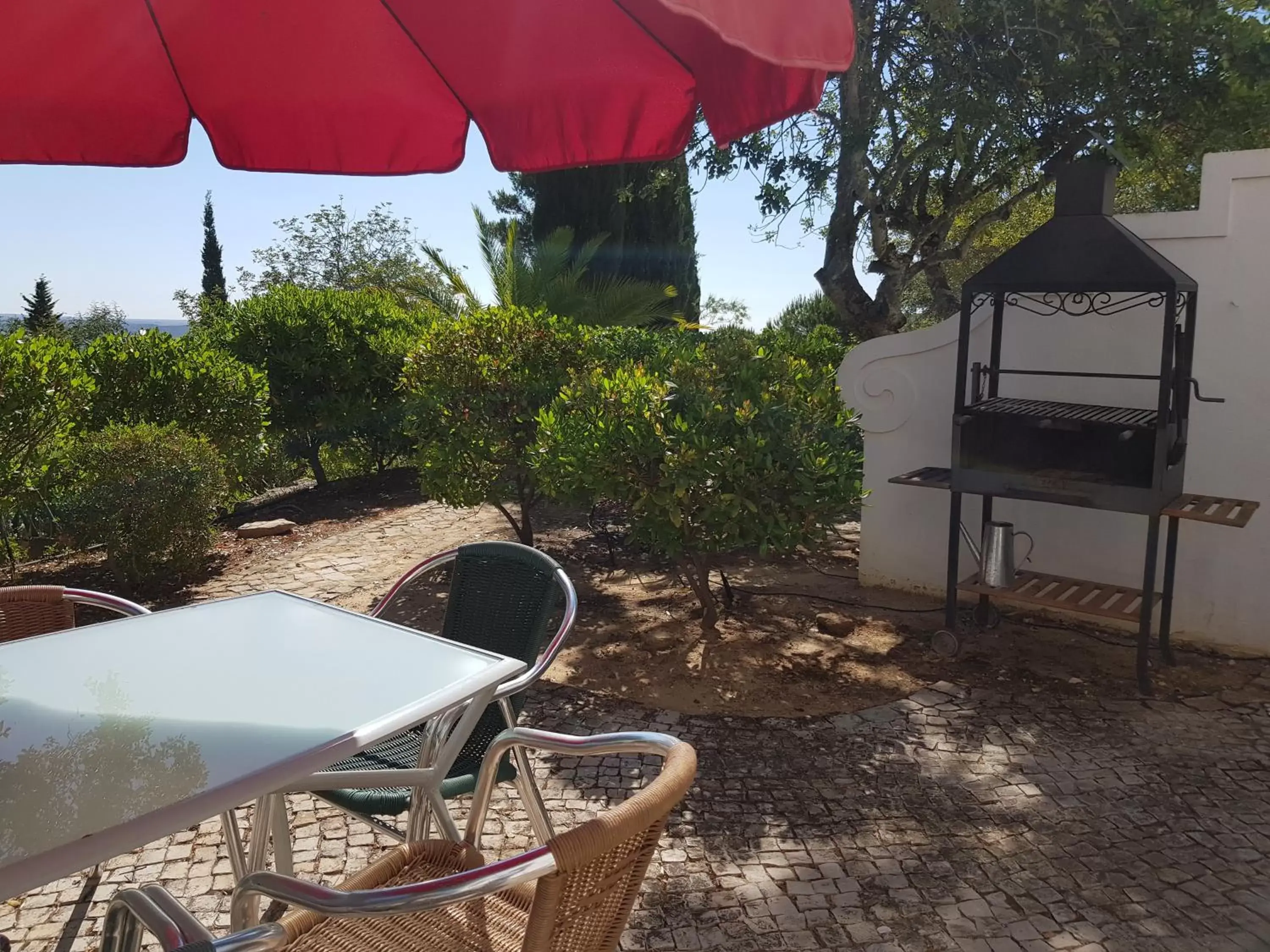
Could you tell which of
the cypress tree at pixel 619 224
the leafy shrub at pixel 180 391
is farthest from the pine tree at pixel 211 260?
the leafy shrub at pixel 180 391

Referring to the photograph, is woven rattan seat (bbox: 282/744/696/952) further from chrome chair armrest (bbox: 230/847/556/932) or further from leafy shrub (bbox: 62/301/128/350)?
leafy shrub (bbox: 62/301/128/350)

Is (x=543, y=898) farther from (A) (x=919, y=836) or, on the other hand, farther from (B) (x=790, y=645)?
(B) (x=790, y=645)

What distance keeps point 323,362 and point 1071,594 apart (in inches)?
320

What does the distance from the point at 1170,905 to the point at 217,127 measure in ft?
12.9

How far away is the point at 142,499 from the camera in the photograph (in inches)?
237

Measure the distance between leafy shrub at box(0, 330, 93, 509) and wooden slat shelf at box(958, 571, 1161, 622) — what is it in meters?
5.83

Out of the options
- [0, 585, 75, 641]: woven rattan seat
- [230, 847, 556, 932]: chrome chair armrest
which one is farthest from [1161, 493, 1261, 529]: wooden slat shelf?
[0, 585, 75, 641]: woven rattan seat

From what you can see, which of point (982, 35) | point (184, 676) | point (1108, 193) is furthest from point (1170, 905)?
point (982, 35)

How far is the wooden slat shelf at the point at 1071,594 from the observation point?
182 inches

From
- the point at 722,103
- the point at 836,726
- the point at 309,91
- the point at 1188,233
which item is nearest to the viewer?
the point at 722,103

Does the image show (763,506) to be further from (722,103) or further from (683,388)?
(722,103)

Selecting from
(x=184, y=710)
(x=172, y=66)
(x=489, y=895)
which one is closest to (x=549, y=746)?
(x=489, y=895)

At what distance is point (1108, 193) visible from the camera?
4496mm

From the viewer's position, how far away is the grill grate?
14.8 feet
